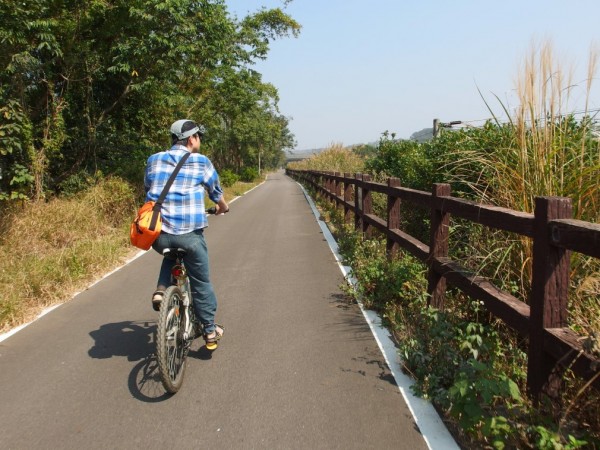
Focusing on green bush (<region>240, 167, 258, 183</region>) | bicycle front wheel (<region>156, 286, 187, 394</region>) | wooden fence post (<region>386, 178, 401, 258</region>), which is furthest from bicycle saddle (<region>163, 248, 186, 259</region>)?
green bush (<region>240, 167, 258, 183</region>)

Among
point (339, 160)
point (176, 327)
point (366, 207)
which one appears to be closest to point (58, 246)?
point (366, 207)

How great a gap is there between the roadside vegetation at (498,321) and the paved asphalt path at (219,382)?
35 cm

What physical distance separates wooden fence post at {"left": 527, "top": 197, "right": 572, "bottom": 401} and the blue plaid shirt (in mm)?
2421

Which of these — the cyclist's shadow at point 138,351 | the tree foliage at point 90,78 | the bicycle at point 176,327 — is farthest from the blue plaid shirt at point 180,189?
the tree foliage at point 90,78

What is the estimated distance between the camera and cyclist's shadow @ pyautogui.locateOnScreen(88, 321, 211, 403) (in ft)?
11.6

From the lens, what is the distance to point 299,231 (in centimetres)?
1144

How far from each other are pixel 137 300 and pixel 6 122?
15.4 ft

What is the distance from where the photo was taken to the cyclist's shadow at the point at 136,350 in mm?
3523

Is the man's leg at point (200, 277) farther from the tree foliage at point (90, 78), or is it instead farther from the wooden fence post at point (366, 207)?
the tree foliage at point (90, 78)

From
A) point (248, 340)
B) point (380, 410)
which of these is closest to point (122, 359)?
point (248, 340)

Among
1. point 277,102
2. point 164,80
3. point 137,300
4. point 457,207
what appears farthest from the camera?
point 277,102

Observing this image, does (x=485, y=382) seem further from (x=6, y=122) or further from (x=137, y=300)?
(x=6, y=122)

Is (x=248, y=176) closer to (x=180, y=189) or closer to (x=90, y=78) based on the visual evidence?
(x=90, y=78)

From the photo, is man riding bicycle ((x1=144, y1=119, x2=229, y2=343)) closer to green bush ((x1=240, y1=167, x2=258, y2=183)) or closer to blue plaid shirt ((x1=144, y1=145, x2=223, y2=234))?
blue plaid shirt ((x1=144, y1=145, x2=223, y2=234))
